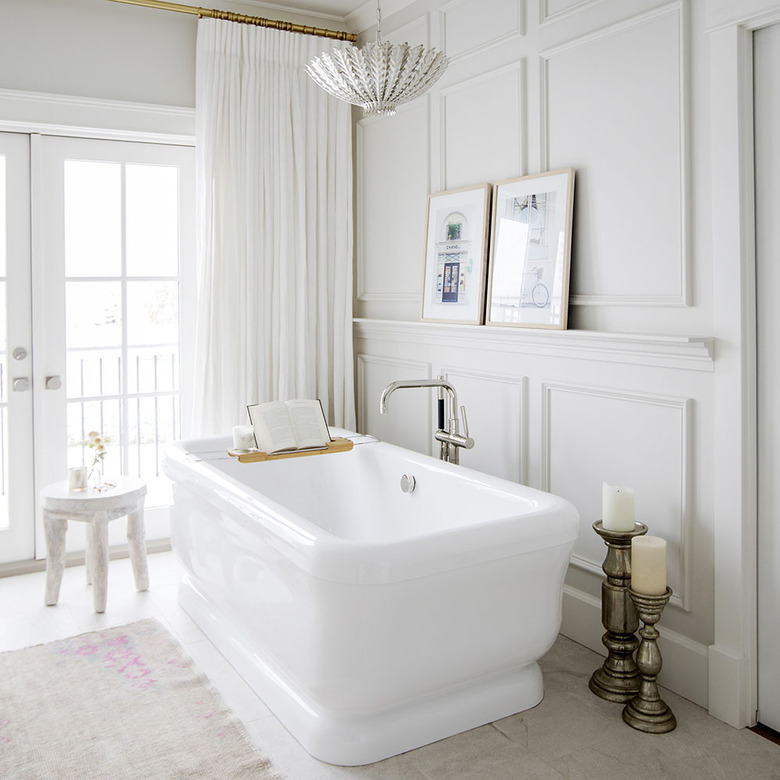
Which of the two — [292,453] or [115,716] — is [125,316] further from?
[115,716]

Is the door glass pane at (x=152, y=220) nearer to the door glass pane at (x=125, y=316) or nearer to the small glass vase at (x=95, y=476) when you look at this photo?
the door glass pane at (x=125, y=316)

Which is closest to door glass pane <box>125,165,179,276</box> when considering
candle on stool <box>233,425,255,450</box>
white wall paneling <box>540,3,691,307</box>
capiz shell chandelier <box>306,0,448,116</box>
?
candle on stool <box>233,425,255,450</box>

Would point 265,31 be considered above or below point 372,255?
above

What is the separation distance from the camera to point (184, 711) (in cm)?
243

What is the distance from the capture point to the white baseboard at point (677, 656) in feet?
8.05

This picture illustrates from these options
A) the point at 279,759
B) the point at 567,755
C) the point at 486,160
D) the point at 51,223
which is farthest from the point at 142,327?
the point at 567,755

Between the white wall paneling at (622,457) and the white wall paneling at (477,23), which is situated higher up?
the white wall paneling at (477,23)

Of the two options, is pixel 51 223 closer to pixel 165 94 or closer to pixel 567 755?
pixel 165 94

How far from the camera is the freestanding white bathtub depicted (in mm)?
2041

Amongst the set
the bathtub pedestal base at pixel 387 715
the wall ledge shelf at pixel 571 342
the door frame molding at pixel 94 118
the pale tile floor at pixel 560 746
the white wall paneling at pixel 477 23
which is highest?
A: the white wall paneling at pixel 477 23

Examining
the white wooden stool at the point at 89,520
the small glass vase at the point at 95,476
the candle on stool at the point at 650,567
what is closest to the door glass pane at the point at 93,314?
the small glass vase at the point at 95,476

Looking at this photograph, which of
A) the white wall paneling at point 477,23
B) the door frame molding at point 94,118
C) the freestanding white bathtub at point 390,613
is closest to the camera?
the freestanding white bathtub at point 390,613

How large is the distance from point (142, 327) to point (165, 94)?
1086mm

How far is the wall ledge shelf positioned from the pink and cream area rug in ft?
5.31
